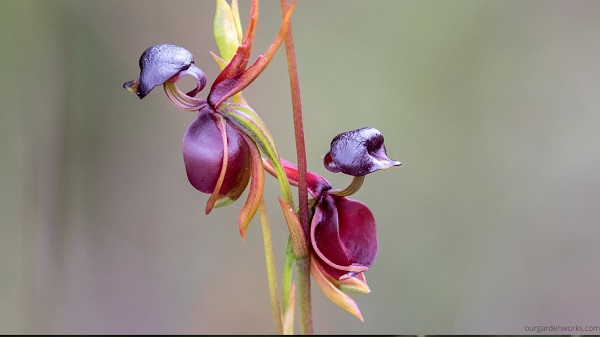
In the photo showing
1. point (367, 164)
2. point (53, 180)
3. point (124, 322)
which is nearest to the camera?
point (367, 164)

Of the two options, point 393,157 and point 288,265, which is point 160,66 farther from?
point 393,157

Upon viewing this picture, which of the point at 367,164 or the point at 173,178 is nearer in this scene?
the point at 367,164

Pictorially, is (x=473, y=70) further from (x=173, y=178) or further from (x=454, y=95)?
(x=173, y=178)

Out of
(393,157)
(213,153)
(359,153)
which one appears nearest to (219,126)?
(213,153)

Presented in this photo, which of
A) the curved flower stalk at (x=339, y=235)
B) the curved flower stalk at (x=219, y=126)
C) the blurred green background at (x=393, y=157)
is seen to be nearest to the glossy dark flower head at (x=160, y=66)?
the curved flower stalk at (x=219, y=126)

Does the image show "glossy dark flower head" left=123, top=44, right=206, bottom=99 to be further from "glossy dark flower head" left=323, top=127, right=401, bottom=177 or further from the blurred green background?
the blurred green background

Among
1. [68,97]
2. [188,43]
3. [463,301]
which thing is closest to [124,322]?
[68,97]
